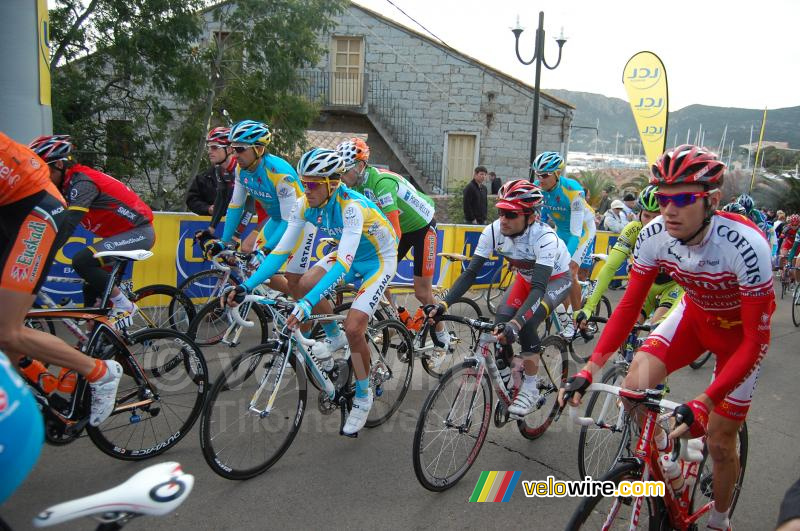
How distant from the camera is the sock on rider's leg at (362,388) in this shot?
4.45 m

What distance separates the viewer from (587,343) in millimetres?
7582

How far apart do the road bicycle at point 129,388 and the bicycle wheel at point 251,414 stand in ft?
1.79

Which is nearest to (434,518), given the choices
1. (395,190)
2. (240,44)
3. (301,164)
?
(301,164)

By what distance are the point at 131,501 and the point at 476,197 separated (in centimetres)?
1255

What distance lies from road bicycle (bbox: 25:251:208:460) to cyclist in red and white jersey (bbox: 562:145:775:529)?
2.83 meters

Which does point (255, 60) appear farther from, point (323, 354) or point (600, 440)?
point (600, 440)

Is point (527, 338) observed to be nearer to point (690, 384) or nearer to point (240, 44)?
point (690, 384)

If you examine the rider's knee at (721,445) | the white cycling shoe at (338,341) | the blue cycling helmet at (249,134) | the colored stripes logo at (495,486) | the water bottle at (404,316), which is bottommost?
the colored stripes logo at (495,486)

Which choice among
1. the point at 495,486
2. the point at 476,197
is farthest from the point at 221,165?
the point at 476,197

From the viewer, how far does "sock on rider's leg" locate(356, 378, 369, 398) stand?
445 centimetres

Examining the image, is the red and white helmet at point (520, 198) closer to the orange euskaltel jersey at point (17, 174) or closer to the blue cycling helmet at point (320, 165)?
the blue cycling helmet at point (320, 165)

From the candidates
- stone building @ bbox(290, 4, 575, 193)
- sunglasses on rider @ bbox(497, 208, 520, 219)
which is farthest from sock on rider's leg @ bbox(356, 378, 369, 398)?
stone building @ bbox(290, 4, 575, 193)

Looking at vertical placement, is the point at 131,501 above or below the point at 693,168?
below

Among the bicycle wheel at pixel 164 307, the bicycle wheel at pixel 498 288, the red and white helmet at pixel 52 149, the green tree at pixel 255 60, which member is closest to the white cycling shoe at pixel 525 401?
the bicycle wheel at pixel 164 307
